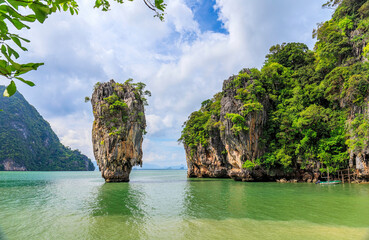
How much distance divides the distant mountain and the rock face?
252ft

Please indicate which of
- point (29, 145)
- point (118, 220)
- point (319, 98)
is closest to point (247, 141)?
point (319, 98)

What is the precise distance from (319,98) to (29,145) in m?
107

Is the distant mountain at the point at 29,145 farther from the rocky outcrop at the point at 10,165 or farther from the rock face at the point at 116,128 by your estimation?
the rock face at the point at 116,128

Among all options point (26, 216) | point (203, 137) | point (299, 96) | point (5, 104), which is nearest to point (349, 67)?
point (299, 96)

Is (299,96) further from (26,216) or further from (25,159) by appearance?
(25,159)

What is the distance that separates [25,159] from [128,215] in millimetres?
97528

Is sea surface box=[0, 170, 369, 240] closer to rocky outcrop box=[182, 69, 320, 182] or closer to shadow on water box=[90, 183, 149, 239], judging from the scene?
shadow on water box=[90, 183, 149, 239]

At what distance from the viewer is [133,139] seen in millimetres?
27219

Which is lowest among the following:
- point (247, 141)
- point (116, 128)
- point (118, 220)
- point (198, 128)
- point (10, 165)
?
point (10, 165)

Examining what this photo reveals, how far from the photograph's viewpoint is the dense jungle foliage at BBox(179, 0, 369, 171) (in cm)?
1934

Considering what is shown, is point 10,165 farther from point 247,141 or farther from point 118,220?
point 118,220

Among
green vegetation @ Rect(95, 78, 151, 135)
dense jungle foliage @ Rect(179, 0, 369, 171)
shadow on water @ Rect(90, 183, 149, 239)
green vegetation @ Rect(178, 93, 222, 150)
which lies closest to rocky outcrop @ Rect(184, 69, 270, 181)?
dense jungle foliage @ Rect(179, 0, 369, 171)

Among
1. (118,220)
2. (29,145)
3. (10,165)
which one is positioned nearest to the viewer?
(118,220)

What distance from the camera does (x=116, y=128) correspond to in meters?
25.6
